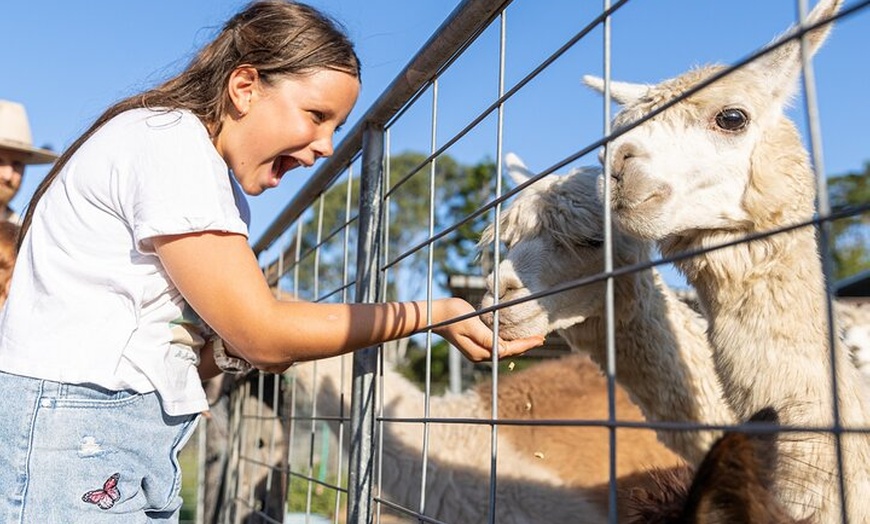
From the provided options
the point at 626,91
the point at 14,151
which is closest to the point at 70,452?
the point at 626,91

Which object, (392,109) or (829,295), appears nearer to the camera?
(829,295)

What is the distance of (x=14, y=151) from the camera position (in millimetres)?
5309

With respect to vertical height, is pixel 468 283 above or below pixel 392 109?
above

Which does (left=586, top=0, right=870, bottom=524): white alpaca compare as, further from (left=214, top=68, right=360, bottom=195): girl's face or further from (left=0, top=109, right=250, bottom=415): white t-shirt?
(left=0, top=109, right=250, bottom=415): white t-shirt

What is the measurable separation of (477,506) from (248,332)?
253cm

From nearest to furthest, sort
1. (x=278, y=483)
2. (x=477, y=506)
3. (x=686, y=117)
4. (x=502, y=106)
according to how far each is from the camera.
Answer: (x=502, y=106) < (x=686, y=117) < (x=477, y=506) < (x=278, y=483)

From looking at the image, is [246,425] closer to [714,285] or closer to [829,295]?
[714,285]

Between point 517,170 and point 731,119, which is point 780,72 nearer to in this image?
point 731,119

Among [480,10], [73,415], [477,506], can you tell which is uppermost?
[480,10]

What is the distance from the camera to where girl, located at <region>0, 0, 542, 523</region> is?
156cm

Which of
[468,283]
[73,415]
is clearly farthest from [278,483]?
[468,283]

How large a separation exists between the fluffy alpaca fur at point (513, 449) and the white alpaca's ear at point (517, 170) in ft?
3.85

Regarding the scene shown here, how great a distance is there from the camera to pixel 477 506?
3869mm

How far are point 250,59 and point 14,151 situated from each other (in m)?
4.12
